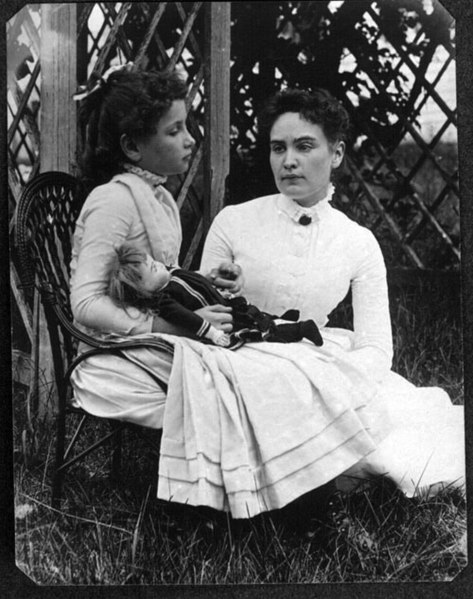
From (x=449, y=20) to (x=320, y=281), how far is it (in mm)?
521

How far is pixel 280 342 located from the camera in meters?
1.37

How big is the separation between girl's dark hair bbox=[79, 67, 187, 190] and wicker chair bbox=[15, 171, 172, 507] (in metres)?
0.06

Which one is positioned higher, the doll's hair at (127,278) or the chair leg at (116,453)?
the doll's hair at (127,278)

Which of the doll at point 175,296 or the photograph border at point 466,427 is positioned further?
the photograph border at point 466,427

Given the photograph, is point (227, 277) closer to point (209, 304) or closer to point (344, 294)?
point (209, 304)

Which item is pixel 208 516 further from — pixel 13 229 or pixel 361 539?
pixel 13 229

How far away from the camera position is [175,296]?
4.39 ft

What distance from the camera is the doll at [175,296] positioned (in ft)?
4.37

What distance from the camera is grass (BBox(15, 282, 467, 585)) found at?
4.49 ft

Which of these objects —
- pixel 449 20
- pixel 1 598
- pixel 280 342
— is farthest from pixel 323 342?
pixel 1 598

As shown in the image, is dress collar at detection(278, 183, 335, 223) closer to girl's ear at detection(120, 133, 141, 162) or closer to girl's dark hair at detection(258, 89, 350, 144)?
girl's dark hair at detection(258, 89, 350, 144)

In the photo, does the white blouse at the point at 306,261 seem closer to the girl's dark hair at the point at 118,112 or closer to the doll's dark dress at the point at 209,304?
the doll's dark dress at the point at 209,304

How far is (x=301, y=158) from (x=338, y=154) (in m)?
0.07

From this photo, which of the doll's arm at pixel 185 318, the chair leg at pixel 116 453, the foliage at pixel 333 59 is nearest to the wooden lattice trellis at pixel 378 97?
the foliage at pixel 333 59
